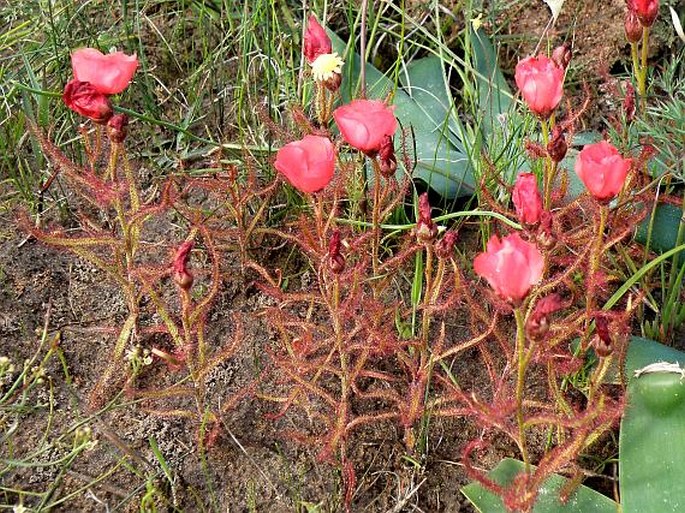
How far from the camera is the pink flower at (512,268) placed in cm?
99

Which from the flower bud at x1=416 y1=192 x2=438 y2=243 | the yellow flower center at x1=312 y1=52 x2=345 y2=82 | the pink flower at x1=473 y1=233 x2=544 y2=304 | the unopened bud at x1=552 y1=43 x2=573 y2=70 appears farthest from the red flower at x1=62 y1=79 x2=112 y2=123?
the unopened bud at x1=552 y1=43 x2=573 y2=70

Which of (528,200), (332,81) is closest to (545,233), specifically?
(528,200)

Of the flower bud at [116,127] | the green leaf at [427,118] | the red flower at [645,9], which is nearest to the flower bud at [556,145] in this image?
the red flower at [645,9]

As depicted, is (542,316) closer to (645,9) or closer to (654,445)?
(654,445)

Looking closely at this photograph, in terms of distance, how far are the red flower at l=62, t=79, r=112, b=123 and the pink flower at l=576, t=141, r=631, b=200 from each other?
64cm

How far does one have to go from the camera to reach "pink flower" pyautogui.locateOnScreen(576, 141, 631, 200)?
1140mm

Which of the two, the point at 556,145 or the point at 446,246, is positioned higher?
the point at 556,145

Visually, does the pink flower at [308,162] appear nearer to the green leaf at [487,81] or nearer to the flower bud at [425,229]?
the flower bud at [425,229]

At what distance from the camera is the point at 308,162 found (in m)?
1.24

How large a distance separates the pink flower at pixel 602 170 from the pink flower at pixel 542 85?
0.46ft

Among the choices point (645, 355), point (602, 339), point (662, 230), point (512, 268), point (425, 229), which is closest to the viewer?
point (512, 268)

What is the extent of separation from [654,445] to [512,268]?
0.42 m

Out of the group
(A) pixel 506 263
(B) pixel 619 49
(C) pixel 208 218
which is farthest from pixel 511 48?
(A) pixel 506 263

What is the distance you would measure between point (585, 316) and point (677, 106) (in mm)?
416
